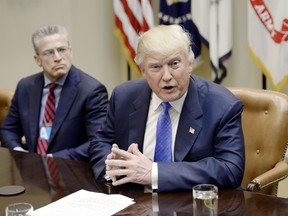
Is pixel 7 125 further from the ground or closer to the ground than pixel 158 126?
closer to the ground

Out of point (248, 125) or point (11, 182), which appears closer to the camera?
point (11, 182)

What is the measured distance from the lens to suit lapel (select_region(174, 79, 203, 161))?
7.90 ft

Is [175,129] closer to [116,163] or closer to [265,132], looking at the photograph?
[116,163]

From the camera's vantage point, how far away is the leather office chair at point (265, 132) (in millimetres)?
2910

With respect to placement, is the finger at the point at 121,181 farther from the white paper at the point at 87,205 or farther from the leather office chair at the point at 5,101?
the leather office chair at the point at 5,101

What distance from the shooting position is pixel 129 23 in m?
5.12

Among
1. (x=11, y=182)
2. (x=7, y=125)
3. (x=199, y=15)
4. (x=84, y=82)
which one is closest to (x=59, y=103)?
(x=84, y=82)

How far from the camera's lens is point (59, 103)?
137 inches

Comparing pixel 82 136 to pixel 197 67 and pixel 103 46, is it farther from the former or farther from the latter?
pixel 103 46

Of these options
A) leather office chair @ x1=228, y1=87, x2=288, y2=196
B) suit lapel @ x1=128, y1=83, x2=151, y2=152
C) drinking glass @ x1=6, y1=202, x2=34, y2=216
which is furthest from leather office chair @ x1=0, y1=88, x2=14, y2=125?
drinking glass @ x1=6, y1=202, x2=34, y2=216

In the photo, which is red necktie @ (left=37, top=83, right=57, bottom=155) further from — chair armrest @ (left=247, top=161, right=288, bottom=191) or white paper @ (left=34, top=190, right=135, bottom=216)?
chair armrest @ (left=247, top=161, right=288, bottom=191)

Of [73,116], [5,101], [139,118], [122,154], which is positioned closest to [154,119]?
[139,118]

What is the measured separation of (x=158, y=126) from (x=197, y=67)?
2.50 meters

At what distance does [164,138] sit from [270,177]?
644 mm
